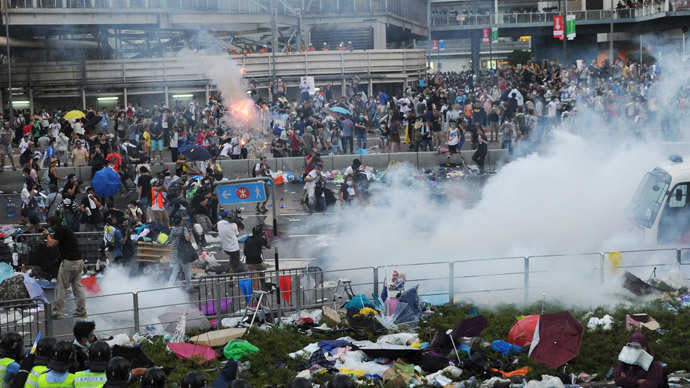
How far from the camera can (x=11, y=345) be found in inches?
343

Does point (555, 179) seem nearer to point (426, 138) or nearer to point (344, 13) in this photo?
point (426, 138)

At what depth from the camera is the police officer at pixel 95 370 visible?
798cm

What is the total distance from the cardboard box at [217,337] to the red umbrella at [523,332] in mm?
3316

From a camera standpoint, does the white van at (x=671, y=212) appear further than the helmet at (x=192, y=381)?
Yes

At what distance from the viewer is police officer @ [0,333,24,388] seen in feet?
28.1

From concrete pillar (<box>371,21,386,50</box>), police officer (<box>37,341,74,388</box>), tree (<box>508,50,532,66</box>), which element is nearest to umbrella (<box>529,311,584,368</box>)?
police officer (<box>37,341,74,388</box>)

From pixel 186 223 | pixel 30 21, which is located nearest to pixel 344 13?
pixel 30 21

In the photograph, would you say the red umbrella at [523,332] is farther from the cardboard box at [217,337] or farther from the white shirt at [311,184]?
the white shirt at [311,184]

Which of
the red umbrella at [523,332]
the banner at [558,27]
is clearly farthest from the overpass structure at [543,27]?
the red umbrella at [523,332]

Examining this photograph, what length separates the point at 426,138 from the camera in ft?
89.5

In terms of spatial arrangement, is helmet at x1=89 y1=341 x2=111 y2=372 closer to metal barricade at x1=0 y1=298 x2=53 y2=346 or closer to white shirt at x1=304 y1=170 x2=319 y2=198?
metal barricade at x1=0 y1=298 x2=53 y2=346

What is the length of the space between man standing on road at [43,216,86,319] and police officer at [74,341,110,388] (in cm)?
556

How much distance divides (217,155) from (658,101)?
12.9 metres

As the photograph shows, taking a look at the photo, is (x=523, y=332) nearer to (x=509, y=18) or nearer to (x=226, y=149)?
(x=226, y=149)
